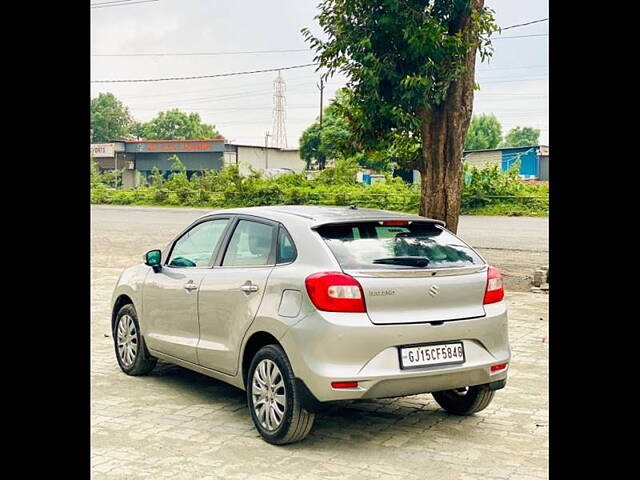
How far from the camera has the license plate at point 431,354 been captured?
5.21 m

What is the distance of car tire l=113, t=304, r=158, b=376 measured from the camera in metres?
7.32

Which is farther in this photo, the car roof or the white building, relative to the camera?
the white building

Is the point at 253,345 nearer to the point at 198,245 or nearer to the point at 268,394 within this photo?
the point at 268,394

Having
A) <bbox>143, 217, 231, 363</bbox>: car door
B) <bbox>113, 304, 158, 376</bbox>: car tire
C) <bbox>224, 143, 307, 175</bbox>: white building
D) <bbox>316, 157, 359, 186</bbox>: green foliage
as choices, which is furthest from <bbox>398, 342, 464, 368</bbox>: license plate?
<bbox>224, 143, 307, 175</bbox>: white building

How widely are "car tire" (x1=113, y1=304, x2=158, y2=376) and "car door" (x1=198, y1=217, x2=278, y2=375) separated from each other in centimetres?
120

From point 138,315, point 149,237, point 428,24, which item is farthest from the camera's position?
point 149,237

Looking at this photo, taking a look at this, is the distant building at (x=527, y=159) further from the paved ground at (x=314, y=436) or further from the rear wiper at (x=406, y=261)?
the rear wiper at (x=406, y=261)

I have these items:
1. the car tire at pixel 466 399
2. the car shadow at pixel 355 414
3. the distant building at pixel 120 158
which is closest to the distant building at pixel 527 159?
the distant building at pixel 120 158

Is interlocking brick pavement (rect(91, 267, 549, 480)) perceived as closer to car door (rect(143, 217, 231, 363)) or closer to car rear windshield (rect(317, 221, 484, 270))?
car door (rect(143, 217, 231, 363))

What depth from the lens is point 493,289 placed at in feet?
18.9

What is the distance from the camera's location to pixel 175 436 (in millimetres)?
5660
